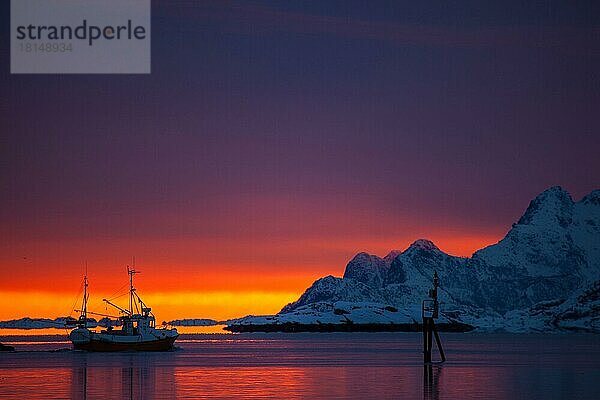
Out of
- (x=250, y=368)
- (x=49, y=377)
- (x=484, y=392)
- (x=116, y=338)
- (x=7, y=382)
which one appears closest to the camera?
(x=484, y=392)

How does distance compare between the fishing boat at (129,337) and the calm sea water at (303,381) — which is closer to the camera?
the calm sea water at (303,381)

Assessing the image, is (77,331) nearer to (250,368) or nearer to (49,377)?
(250,368)

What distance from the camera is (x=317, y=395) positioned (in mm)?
76875

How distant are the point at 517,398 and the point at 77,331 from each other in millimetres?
118111

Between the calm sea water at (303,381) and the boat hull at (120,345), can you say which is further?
the boat hull at (120,345)

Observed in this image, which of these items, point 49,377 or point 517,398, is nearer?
point 517,398

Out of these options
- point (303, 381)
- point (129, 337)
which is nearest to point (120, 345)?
point (129, 337)

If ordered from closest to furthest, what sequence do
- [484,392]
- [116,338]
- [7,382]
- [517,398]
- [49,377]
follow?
1. [517,398]
2. [484,392]
3. [7,382]
4. [49,377]
5. [116,338]

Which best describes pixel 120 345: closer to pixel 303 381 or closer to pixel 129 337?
pixel 129 337

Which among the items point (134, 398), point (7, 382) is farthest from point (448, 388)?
point (7, 382)

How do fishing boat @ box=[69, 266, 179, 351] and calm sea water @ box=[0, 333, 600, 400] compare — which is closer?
calm sea water @ box=[0, 333, 600, 400]

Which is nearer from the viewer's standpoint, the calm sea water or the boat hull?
the calm sea water

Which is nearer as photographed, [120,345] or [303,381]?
[303,381]

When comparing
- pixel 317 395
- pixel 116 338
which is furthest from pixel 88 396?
pixel 116 338
